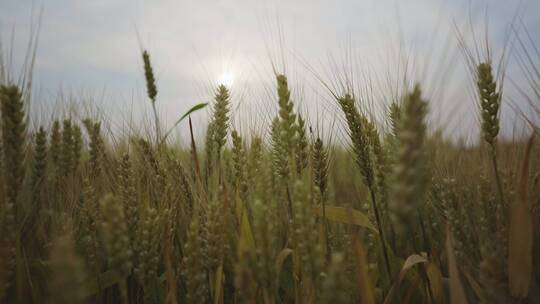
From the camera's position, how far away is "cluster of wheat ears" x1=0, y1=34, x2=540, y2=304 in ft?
2.97

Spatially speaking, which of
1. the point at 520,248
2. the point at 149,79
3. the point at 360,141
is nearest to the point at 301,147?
the point at 360,141

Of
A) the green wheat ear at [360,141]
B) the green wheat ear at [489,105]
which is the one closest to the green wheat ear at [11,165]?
the green wheat ear at [360,141]

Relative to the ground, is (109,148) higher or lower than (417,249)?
higher

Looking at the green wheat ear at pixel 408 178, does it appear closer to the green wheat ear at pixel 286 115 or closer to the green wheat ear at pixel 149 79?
the green wheat ear at pixel 286 115

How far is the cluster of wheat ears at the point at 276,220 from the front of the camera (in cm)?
90

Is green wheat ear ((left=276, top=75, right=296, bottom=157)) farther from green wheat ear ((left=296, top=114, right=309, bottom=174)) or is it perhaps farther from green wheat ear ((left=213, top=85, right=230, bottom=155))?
green wheat ear ((left=213, top=85, right=230, bottom=155))

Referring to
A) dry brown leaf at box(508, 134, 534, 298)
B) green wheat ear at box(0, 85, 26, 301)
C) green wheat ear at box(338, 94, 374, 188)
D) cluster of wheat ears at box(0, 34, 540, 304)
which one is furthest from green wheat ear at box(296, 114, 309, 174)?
green wheat ear at box(0, 85, 26, 301)

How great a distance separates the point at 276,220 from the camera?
3.98 feet

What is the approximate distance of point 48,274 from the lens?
149cm

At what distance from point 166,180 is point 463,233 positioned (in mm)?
1270

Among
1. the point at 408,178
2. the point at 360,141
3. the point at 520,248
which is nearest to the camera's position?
the point at 408,178

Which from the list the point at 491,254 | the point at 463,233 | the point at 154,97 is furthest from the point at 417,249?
the point at 154,97

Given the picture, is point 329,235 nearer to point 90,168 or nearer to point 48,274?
point 48,274

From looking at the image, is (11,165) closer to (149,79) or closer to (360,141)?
(149,79)
